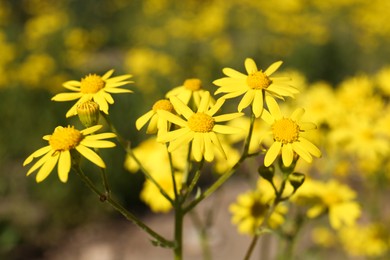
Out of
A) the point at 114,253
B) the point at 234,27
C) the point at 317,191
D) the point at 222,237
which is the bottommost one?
the point at 114,253

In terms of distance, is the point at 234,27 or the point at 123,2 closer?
the point at 234,27

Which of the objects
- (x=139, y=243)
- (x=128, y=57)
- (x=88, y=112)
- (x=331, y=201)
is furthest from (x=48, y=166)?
(x=128, y=57)

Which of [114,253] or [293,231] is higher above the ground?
[293,231]

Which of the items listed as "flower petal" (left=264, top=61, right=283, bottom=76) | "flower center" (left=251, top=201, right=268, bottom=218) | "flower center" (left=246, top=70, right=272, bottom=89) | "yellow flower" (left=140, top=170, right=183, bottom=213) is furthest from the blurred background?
"flower center" (left=246, top=70, right=272, bottom=89)

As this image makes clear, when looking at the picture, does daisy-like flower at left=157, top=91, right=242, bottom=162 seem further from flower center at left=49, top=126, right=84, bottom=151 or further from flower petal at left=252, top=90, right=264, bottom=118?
flower center at left=49, top=126, right=84, bottom=151

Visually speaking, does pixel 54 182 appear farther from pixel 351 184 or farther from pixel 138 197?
pixel 351 184

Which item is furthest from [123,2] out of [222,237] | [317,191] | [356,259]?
[317,191]
